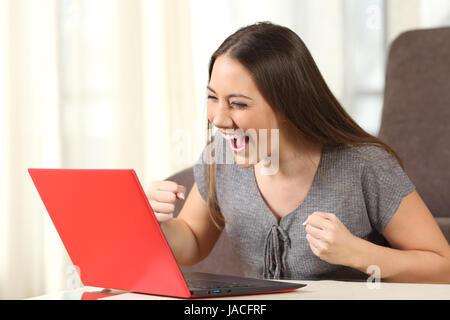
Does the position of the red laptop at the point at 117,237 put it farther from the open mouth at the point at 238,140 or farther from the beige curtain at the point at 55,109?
the beige curtain at the point at 55,109

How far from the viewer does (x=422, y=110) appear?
5.05ft

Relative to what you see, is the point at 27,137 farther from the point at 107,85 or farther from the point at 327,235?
the point at 327,235

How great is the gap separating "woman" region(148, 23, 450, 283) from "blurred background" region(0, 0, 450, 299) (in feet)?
3.53

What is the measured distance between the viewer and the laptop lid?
0.67 metres

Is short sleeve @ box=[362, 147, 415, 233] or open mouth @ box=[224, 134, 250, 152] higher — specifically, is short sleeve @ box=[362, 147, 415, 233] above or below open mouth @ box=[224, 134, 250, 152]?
below

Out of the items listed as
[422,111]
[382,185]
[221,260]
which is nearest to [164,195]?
[382,185]

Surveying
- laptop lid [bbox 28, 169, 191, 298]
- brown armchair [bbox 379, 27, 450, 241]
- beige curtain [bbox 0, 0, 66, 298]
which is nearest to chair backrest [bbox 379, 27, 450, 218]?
brown armchair [bbox 379, 27, 450, 241]

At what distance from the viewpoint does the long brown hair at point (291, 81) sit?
961mm

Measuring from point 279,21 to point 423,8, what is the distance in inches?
19.6

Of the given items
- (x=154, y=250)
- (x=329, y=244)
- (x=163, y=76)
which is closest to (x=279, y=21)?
(x=163, y=76)

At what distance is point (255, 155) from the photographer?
1.00 metres

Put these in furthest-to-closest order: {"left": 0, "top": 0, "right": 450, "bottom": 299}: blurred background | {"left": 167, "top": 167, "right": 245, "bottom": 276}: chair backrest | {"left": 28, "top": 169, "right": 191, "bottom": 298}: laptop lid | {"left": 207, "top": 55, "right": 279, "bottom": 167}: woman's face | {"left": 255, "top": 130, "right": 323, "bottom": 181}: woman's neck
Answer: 1. {"left": 0, "top": 0, "right": 450, "bottom": 299}: blurred background
2. {"left": 167, "top": 167, "right": 245, "bottom": 276}: chair backrest
3. {"left": 255, "top": 130, "right": 323, "bottom": 181}: woman's neck
4. {"left": 207, "top": 55, "right": 279, "bottom": 167}: woman's face
5. {"left": 28, "top": 169, "right": 191, "bottom": 298}: laptop lid

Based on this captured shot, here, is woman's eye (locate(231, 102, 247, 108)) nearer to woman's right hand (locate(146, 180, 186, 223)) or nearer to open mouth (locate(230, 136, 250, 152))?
open mouth (locate(230, 136, 250, 152))

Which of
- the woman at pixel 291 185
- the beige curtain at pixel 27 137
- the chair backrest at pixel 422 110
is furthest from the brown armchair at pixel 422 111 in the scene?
the beige curtain at pixel 27 137
